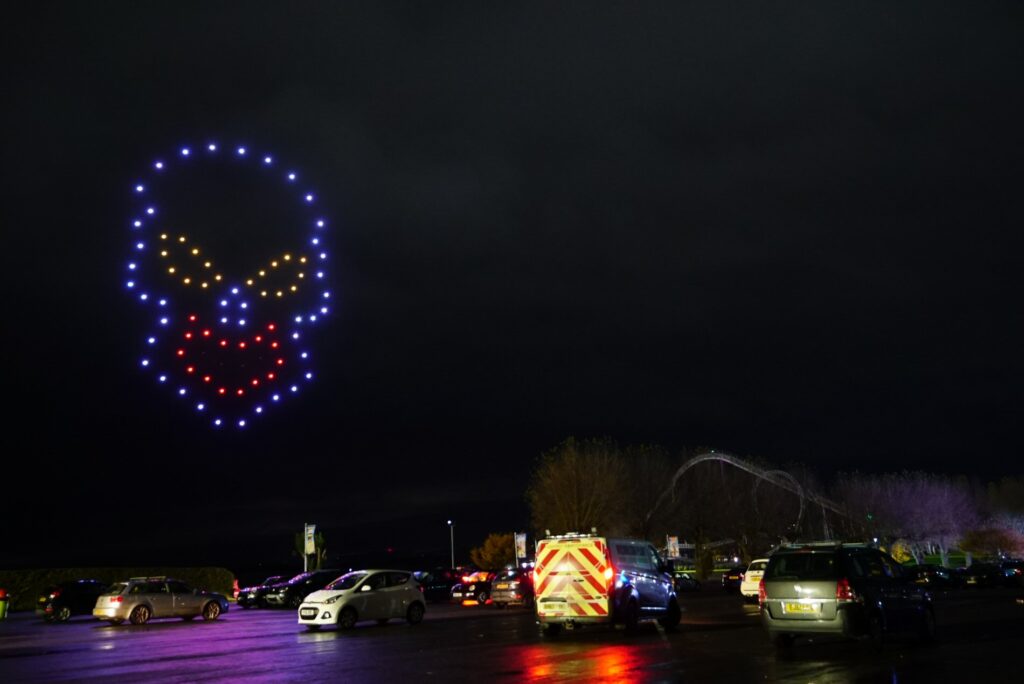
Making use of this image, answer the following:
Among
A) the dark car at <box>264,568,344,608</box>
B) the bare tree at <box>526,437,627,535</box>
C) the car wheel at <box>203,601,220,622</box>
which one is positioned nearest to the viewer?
the car wheel at <box>203,601,220,622</box>

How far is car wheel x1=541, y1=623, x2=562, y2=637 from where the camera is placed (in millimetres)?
21139

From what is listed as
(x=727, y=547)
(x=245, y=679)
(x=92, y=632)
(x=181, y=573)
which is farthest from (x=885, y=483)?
(x=245, y=679)

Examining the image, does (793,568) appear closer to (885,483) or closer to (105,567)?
(105,567)

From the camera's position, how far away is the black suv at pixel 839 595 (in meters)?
16.1

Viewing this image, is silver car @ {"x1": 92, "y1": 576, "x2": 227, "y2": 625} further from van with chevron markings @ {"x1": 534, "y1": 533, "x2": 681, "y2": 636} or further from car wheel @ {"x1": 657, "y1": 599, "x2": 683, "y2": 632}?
car wheel @ {"x1": 657, "y1": 599, "x2": 683, "y2": 632}

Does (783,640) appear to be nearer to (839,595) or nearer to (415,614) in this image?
(839,595)

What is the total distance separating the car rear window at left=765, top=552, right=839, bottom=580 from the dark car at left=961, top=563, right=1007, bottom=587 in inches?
1571

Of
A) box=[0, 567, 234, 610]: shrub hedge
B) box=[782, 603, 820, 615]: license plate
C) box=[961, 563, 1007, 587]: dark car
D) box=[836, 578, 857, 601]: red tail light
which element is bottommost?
box=[961, 563, 1007, 587]: dark car

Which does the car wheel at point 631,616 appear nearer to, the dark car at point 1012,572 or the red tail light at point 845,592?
the red tail light at point 845,592

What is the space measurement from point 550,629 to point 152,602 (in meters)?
16.5

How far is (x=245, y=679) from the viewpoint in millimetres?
14266

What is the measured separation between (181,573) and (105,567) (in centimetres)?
385

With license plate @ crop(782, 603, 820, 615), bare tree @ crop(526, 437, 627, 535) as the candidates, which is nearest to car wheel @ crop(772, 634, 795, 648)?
license plate @ crop(782, 603, 820, 615)

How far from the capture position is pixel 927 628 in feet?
57.9
